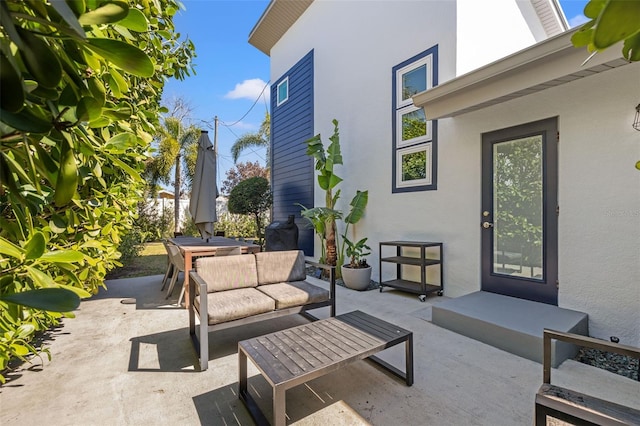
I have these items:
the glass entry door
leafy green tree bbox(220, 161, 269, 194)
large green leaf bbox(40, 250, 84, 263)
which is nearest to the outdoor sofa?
large green leaf bbox(40, 250, 84, 263)

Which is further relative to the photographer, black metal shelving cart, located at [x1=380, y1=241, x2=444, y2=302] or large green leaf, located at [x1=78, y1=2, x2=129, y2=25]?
black metal shelving cart, located at [x1=380, y1=241, x2=444, y2=302]

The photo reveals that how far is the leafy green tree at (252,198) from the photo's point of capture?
10.0 meters

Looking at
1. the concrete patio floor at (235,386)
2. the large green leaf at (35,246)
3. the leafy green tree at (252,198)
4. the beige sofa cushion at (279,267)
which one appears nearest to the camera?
the large green leaf at (35,246)

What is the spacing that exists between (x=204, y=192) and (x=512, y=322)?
522 centimetres

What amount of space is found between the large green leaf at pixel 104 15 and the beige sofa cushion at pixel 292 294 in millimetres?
3046

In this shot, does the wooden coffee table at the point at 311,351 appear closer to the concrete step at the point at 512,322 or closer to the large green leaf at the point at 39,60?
the concrete step at the point at 512,322

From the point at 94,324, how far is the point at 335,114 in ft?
21.1

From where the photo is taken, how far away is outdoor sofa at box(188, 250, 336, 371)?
290cm

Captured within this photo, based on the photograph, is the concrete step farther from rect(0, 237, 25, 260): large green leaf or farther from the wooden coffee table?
rect(0, 237, 25, 260): large green leaf

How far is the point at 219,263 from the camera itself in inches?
140

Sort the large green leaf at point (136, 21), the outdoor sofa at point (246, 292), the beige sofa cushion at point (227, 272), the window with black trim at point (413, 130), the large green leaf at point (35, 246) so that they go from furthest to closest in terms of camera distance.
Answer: the window with black trim at point (413, 130) < the beige sofa cushion at point (227, 272) < the outdoor sofa at point (246, 292) < the large green leaf at point (35, 246) < the large green leaf at point (136, 21)

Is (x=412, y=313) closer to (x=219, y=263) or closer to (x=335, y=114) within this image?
(x=219, y=263)

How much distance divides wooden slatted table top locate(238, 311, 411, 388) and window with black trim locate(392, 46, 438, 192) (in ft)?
→ 11.3

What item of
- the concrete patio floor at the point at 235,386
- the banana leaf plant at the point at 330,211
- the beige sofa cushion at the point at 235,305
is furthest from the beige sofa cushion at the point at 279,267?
the banana leaf plant at the point at 330,211
